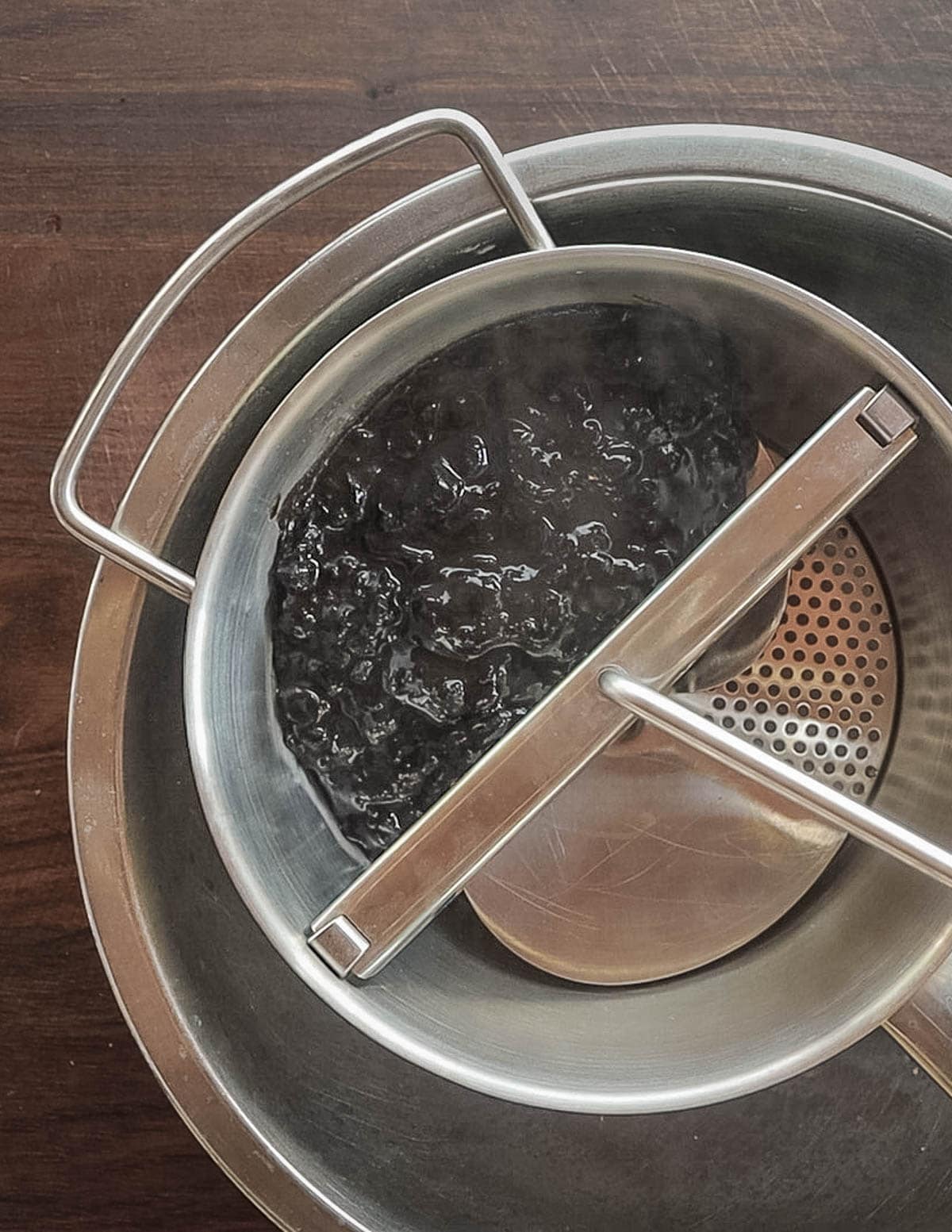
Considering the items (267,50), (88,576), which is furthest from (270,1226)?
(267,50)

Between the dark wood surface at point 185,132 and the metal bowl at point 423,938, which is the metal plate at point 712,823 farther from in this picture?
the dark wood surface at point 185,132

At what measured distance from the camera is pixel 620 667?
1.54ft

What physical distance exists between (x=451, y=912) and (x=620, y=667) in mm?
196

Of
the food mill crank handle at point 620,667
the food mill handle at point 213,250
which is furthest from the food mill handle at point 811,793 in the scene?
the food mill handle at point 213,250

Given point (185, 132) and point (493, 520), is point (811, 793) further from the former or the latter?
point (185, 132)

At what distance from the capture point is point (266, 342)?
0.50 m

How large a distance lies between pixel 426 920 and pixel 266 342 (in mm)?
282

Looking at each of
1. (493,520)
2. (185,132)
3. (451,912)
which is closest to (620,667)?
(493,520)

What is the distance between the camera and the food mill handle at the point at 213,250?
0.44 m

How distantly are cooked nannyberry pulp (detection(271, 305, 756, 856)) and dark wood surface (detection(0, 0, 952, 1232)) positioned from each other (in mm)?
161

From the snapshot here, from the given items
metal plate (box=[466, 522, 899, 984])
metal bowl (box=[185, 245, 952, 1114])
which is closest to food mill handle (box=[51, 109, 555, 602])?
metal bowl (box=[185, 245, 952, 1114])

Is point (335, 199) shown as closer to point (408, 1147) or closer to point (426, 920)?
point (426, 920)

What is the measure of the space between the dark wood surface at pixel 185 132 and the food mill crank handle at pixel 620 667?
233 mm

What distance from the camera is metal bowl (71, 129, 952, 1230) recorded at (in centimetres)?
49
